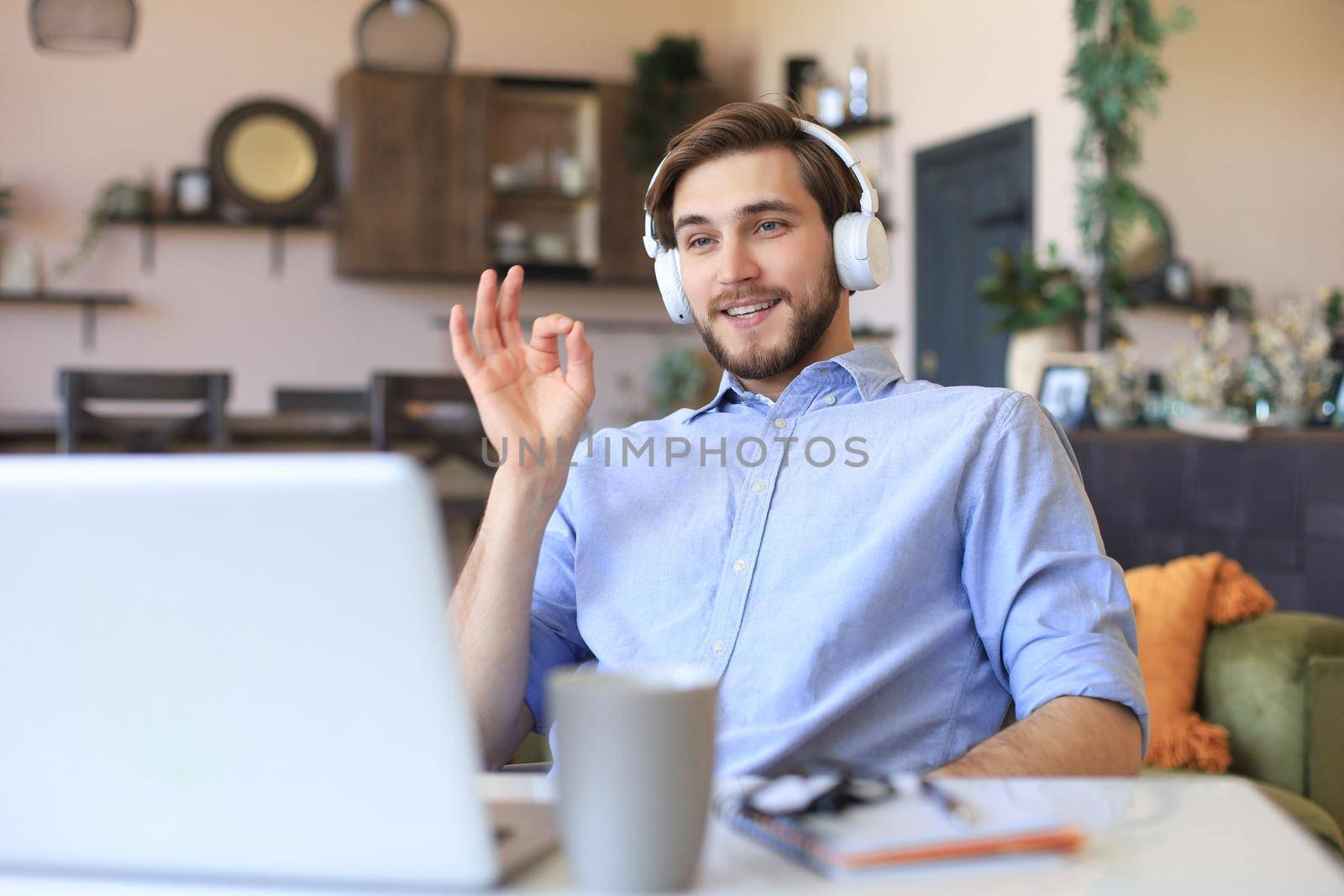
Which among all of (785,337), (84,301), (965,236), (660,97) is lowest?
(785,337)

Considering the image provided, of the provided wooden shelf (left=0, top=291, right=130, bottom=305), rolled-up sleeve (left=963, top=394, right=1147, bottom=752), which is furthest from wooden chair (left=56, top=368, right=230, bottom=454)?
rolled-up sleeve (left=963, top=394, right=1147, bottom=752)

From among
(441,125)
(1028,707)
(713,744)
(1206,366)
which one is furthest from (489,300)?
Result: (441,125)

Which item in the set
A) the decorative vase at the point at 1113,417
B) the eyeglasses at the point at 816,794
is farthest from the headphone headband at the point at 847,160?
the decorative vase at the point at 1113,417

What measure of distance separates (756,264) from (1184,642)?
107 cm

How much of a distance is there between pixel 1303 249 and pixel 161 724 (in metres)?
5.22

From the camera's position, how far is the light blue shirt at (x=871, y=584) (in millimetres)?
1121

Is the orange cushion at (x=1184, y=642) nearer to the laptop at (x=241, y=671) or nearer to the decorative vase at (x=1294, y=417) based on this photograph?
the decorative vase at (x=1294, y=417)

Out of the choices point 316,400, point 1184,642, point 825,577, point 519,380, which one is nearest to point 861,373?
point 825,577

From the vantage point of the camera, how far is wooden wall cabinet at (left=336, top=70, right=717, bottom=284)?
20.5 ft

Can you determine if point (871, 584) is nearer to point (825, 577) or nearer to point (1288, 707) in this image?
point (825, 577)

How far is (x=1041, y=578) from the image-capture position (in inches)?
44.1

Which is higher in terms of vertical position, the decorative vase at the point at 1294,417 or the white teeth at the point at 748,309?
the white teeth at the point at 748,309

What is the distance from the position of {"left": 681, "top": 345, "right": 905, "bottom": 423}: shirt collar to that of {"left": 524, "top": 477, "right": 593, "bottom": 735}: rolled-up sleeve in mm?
178

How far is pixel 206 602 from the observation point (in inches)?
21.0
